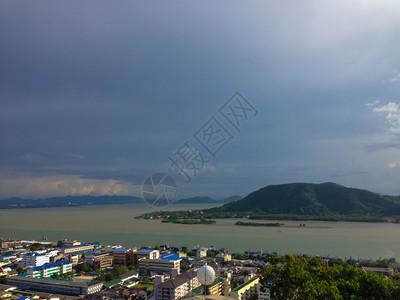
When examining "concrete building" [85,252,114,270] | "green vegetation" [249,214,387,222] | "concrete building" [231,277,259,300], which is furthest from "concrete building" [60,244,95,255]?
"green vegetation" [249,214,387,222]

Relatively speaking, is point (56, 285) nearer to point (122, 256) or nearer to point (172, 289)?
point (172, 289)

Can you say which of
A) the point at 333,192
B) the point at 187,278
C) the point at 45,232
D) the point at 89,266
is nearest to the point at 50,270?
the point at 89,266

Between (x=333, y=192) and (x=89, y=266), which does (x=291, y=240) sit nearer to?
(x=89, y=266)

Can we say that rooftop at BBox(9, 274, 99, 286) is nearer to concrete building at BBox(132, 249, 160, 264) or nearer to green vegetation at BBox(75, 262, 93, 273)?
green vegetation at BBox(75, 262, 93, 273)

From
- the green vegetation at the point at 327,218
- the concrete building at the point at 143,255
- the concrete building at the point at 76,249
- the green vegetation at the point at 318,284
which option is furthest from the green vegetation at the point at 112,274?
the green vegetation at the point at 327,218

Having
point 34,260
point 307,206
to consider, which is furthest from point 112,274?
point 307,206
